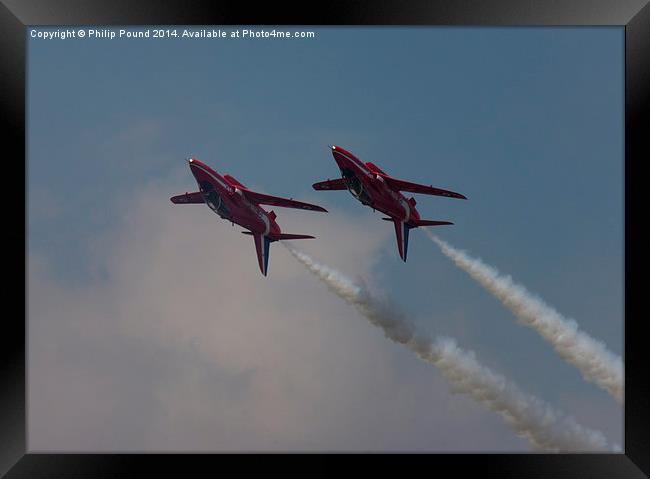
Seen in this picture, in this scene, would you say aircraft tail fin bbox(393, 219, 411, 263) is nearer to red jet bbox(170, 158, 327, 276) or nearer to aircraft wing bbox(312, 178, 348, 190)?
aircraft wing bbox(312, 178, 348, 190)

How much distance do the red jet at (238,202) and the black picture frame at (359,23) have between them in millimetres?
10529

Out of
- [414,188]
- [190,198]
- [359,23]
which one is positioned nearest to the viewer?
[359,23]

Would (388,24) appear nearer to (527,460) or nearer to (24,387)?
(527,460)

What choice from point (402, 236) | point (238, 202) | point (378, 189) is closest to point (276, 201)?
point (238, 202)

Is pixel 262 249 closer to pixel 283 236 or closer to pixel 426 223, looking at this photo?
pixel 283 236

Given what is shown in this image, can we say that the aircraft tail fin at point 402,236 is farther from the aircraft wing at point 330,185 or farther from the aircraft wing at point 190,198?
the aircraft wing at point 190,198

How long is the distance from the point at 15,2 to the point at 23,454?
13506mm

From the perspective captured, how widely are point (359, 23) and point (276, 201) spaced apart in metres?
11.6

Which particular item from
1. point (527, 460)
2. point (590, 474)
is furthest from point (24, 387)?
point (590, 474)

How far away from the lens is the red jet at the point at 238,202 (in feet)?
121

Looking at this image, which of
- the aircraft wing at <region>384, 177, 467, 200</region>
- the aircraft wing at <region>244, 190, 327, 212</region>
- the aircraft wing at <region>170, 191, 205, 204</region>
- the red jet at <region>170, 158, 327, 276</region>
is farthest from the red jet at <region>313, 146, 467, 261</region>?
the aircraft wing at <region>170, 191, 205, 204</region>

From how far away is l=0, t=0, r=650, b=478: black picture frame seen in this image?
26.4 m

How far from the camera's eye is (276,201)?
3659cm

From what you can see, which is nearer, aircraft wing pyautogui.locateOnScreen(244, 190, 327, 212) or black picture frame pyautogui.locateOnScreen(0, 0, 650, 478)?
black picture frame pyautogui.locateOnScreen(0, 0, 650, 478)
